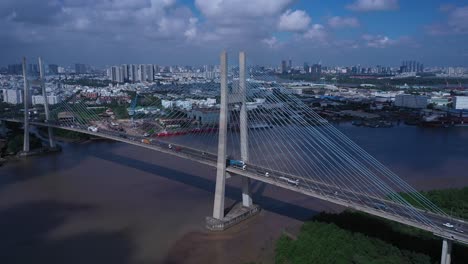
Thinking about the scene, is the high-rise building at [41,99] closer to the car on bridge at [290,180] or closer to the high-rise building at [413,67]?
the car on bridge at [290,180]

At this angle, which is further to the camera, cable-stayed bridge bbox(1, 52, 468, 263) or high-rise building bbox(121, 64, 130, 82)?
high-rise building bbox(121, 64, 130, 82)

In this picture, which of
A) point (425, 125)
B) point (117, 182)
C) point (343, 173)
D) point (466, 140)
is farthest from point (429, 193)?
point (425, 125)

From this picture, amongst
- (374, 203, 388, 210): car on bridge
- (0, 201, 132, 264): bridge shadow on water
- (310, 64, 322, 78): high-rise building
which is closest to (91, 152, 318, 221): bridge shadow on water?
(374, 203, 388, 210): car on bridge

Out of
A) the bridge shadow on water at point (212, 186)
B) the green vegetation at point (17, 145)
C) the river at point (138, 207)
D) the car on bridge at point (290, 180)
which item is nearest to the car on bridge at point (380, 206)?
the car on bridge at point (290, 180)

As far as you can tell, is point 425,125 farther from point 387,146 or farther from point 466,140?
point 387,146

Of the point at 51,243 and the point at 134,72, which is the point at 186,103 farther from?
the point at 134,72

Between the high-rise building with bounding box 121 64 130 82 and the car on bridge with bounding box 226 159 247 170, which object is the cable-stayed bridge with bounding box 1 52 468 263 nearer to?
the car on bridge with bounding box 226 159 247 170
